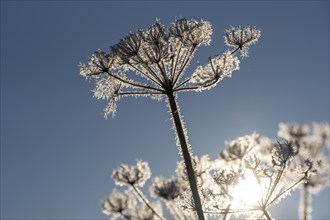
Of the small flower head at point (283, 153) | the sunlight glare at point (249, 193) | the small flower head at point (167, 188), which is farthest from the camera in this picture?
the small flower head at point (167, 188)

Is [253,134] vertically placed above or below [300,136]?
below

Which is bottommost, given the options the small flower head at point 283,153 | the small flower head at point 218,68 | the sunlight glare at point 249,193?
the sunlight glare at point 249,193

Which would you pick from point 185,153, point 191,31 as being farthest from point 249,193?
point 191,31

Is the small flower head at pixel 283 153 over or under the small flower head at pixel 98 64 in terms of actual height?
under

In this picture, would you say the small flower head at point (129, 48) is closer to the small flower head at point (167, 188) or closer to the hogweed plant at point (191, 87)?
the hogweed plant at point (191, 87)

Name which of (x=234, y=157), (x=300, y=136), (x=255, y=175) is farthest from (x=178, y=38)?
(x=300, y=136)

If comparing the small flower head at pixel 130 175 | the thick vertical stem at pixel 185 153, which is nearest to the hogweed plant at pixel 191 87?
the thick vertical stem at pixel 185 153

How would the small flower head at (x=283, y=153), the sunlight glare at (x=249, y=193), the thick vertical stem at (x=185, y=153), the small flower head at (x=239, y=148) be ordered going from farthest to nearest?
the small flower head at (x=239, y=148) < the sunlight glare at (x=249, y=193) < the small flower head at (x=283, y=153) < the thick vertical stem at (x=185, y=153)

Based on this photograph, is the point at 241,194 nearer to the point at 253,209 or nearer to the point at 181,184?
the point at 253,209
